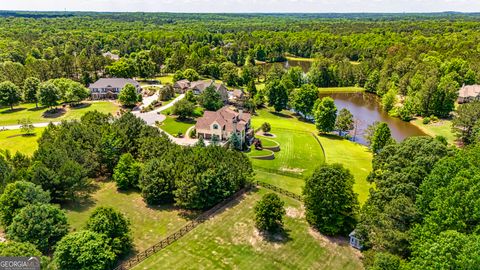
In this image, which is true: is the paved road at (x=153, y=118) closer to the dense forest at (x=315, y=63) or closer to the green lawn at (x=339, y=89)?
the dense forest at (x=315, y=63)

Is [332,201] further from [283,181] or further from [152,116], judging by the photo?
[152,116]

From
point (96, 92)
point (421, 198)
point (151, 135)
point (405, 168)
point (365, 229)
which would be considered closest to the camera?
point (421, 198)

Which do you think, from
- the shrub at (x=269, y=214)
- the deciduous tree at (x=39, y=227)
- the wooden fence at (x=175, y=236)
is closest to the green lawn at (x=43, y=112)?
the deciduous tree at (x=39, y=227)

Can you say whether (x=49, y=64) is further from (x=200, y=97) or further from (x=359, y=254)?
(x=359, y=254)

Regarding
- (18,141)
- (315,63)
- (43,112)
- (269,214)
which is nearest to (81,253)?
(269,214)

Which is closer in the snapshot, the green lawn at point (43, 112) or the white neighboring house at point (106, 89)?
the green lawn at point (43, 112)

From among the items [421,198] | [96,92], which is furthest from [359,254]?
[96,92]

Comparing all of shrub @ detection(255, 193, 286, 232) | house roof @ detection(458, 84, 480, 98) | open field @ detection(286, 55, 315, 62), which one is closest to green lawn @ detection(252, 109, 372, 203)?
shrub @ detection(255, 193, 286, 232)
